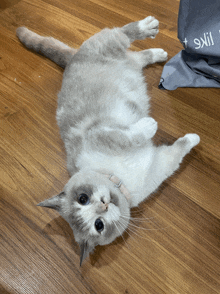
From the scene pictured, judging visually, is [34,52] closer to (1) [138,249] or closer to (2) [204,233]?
(1) [138,249]

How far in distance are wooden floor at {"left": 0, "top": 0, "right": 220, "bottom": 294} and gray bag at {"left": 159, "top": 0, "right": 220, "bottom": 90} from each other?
3.0 inches

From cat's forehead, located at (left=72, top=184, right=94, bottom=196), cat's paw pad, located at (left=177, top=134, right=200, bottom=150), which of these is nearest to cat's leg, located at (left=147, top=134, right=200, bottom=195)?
cat's paw pad, located at (left=177, top=134, right=200, bottom=150)

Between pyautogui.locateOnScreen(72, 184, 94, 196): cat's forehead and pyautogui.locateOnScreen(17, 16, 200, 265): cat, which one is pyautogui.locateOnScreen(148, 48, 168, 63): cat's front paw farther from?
pyautogui.locateOnScreen(72, 184, 94, 196): cat's forehead

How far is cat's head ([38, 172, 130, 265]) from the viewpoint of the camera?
963 mm

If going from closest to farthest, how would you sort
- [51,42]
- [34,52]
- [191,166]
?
[191,166] < [51,42] < [34,52]

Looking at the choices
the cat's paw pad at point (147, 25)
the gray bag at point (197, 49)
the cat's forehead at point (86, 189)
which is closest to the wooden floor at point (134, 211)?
the gray bag at point (197, 49)

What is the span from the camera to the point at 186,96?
1472 mm

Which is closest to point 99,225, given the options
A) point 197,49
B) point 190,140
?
point 190,140

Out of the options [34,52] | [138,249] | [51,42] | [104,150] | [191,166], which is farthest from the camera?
[34,52]

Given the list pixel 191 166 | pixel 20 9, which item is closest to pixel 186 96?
pixel 191 166

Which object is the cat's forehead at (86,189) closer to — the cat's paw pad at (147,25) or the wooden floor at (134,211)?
the wooden floor at (134,211)

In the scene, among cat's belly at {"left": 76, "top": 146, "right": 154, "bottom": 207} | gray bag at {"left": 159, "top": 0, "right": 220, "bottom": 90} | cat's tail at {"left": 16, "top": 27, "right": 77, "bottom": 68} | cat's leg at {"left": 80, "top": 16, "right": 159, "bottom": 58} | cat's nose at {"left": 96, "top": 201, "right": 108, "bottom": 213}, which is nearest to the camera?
cat's nose at {"left": 96, "top": 201, "right": 108, "bottom": 213}

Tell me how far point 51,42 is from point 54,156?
2.79 ft

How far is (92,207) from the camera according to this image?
956 mm
